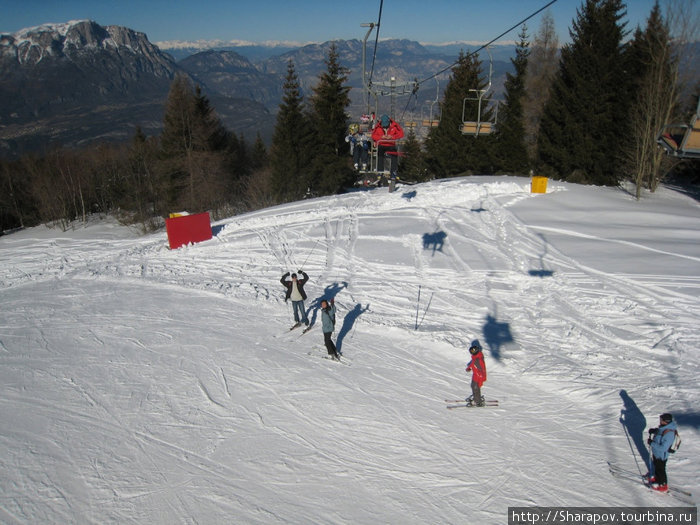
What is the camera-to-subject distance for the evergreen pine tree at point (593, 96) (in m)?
27.6

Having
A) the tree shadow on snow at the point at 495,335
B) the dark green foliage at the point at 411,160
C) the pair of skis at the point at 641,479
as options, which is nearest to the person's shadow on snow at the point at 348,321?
the tree shadow on snow at the point at 495,335

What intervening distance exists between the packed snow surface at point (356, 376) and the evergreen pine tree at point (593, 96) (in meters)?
11.1

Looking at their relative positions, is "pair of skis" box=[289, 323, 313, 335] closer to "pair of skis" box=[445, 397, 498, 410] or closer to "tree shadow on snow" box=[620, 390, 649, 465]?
"pair of skis" box=[445, 397, 498, 410]

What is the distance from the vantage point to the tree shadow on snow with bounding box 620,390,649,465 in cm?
717

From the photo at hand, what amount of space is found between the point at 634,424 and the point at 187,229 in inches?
685

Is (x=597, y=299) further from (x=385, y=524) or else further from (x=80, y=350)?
(x=80, y=350)

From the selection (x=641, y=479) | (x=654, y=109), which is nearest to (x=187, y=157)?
(x=654, y=109)

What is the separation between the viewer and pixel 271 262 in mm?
16766

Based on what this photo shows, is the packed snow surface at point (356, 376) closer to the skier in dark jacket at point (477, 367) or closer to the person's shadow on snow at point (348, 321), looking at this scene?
the person's shadow on snow at point (348, 321)

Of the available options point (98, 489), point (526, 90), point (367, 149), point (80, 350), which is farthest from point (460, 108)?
point (98, 489)

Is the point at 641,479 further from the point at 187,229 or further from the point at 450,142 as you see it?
the point at 450,142

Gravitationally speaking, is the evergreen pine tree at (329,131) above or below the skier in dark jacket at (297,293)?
above

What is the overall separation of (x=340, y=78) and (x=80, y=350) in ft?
101

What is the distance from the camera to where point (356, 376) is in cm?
947
